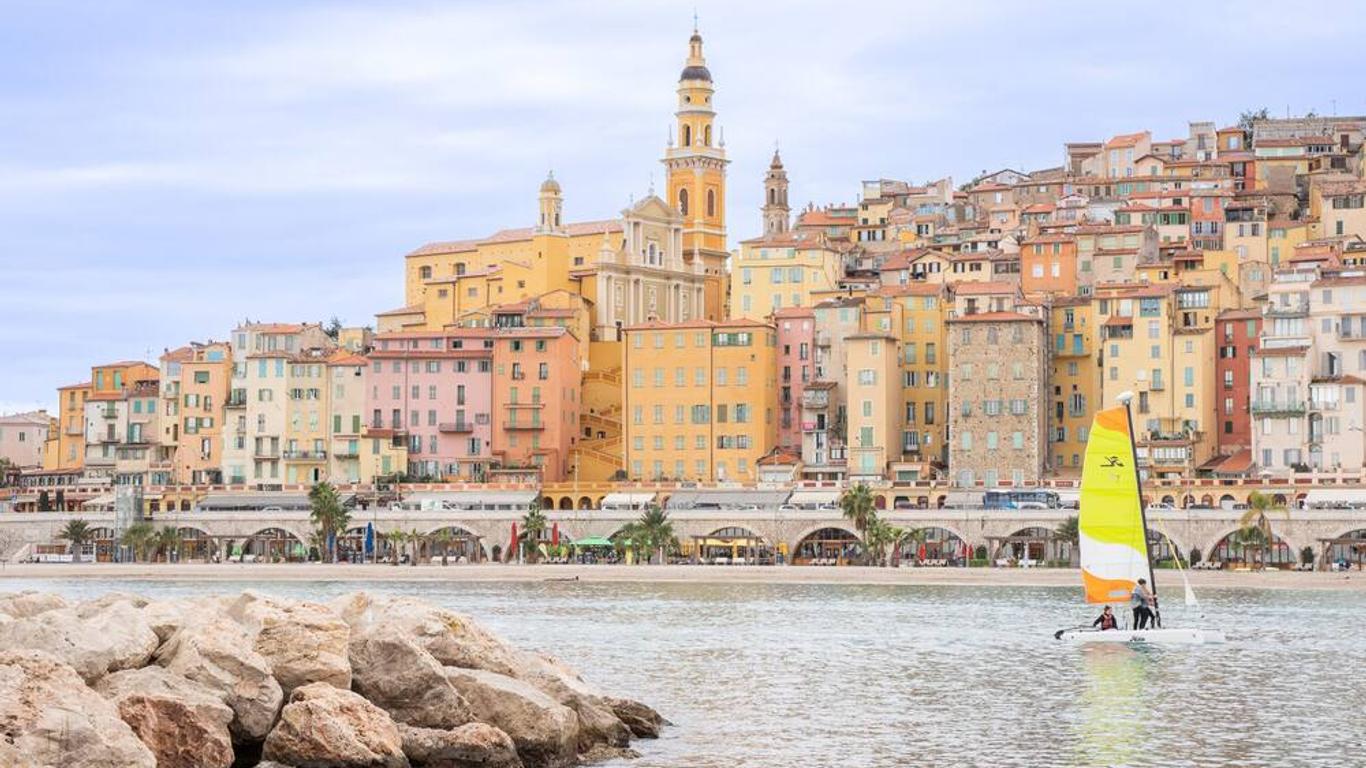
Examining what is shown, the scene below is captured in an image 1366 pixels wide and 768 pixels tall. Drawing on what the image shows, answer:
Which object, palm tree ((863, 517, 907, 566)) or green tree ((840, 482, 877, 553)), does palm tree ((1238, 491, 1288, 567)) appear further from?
green tree ((840, 482, 877, 553))

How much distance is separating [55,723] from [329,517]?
9019 centimetres

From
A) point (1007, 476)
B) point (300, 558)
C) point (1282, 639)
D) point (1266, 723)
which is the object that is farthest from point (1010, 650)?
point (300, 558)

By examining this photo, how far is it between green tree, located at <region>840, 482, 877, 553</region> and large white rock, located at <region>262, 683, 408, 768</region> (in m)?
77.2

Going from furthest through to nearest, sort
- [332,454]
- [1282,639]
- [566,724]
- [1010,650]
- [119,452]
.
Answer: [119,452], [332,454], [1282,639], [1010,650], [566,724]

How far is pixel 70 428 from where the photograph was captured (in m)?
151

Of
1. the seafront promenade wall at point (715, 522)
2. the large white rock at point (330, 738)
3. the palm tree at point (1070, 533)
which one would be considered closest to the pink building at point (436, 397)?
the seafront promenade wall at point (715, 522)

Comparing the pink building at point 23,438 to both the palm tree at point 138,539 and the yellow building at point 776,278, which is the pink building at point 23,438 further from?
the yellow building at point 776,278

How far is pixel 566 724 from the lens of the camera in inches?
1326

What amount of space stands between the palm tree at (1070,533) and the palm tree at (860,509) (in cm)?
895

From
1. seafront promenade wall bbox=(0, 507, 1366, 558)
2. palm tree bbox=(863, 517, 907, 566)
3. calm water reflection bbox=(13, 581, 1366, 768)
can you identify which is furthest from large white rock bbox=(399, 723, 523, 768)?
palm tree bbox=(863, 517, 907, 566)

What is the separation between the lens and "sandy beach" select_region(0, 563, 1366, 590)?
9300 cm

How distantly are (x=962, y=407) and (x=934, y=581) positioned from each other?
864 inches

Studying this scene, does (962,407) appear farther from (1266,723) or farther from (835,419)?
(1266,723)

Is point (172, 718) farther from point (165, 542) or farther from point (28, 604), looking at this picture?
point (165, 542)
